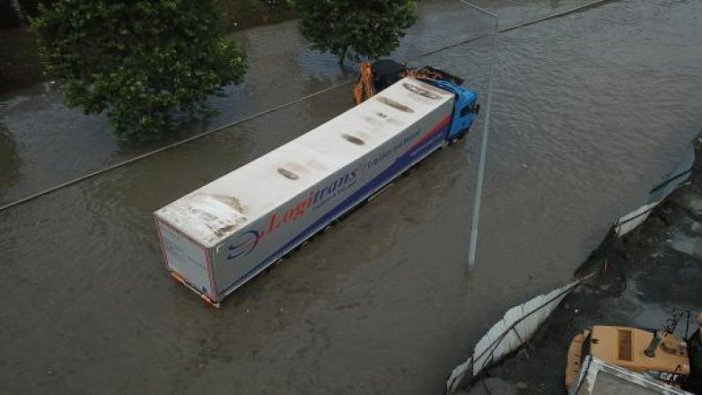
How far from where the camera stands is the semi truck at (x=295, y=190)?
17.3 meters

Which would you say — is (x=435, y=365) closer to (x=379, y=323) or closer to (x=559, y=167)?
(x=379, y=323)

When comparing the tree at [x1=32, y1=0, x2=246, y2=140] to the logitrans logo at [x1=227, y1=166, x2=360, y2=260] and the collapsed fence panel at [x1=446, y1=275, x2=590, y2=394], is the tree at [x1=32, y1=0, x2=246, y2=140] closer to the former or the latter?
the logitrans logo at [x1=227, y1=166, x2=360, y2=260]

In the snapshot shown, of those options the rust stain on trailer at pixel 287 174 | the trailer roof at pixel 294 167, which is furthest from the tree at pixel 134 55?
the rust stain on trailer at pixel 287 174

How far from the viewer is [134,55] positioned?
2325cm

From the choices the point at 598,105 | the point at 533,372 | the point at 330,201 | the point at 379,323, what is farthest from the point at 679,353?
the point at 598,105

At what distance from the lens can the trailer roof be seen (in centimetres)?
1742

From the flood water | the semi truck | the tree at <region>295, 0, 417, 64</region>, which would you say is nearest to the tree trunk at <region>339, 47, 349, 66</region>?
the tree at <region>295, 0, 417, 64</region>

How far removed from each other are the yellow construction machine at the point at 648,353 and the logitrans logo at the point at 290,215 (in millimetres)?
8926

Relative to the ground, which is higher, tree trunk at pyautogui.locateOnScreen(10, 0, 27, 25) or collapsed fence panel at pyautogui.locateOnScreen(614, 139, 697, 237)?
tree trunk at pyautogui.locateOnScreen(10, 0, 27, 25)

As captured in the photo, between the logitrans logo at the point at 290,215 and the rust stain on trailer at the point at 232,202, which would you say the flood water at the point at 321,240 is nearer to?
the logitrans logo at the point at 290,215

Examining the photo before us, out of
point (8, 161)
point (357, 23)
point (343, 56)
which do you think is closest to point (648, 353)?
point (357, 23)

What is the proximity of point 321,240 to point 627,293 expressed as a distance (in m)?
10.4

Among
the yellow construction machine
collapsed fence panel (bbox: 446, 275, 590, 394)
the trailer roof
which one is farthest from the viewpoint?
the trailer roof

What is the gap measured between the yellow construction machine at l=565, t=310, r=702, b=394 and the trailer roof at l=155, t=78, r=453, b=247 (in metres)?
9.36
